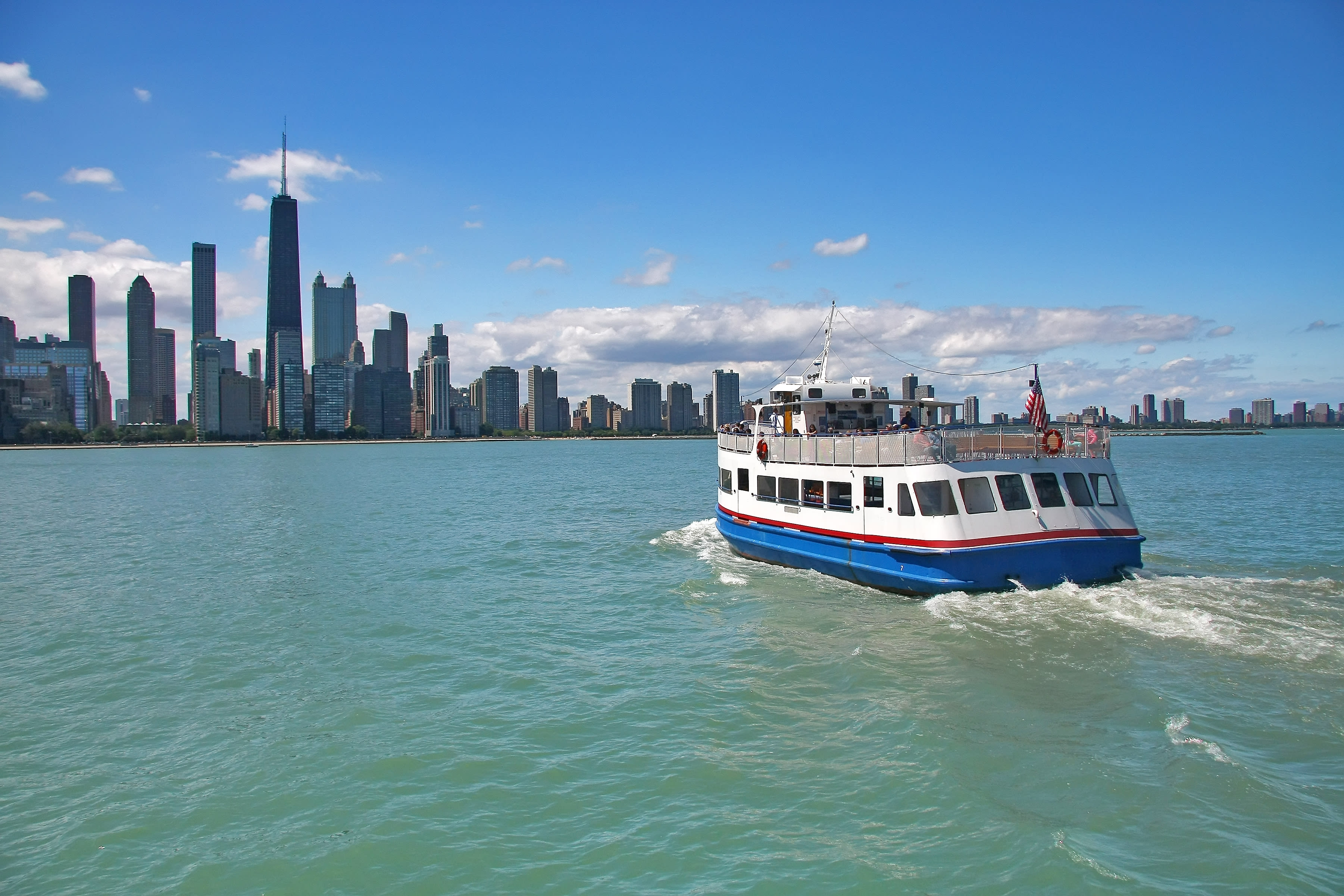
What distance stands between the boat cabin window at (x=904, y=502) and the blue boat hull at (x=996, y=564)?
40.5 inches

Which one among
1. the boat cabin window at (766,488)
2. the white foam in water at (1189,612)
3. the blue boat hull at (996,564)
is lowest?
the white foam in water at (1189,612)

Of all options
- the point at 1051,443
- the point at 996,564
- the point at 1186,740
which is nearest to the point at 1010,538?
the point at 996,564

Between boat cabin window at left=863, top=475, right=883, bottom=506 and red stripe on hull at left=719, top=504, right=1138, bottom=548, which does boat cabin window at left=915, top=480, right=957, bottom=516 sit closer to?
red stripe on hull at left=719, top=504, right=1138, bottom=548

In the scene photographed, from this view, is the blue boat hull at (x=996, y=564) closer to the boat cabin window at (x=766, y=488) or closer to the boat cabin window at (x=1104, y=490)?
the boat cabin window at (x=1104, y=490)

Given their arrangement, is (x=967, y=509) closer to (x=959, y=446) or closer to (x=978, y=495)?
(x=978, y=495)

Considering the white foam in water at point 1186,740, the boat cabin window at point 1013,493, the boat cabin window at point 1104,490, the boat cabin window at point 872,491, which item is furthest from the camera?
the boat cabin window at point 872,491

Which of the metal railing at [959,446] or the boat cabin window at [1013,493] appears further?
the metal railing at [959,446]

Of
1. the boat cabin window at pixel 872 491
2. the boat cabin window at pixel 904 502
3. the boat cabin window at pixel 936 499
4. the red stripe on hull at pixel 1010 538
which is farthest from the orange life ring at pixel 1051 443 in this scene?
the boat cabin window at pixel 872 491

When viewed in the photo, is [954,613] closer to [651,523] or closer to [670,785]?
[670,785]

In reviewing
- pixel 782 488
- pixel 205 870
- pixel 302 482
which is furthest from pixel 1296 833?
pixel 302 482

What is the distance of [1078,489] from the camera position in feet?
74.7

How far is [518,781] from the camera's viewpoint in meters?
11.9

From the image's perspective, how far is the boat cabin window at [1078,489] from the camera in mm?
22656

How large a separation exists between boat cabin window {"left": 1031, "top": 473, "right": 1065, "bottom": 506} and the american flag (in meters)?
1.35
